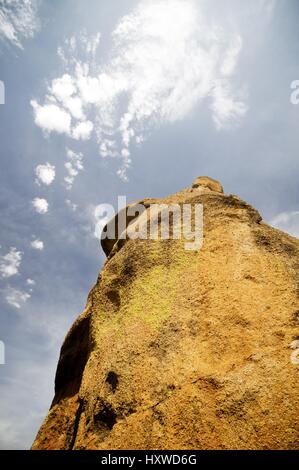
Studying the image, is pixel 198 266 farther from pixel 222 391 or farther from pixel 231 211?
pixel 222 391

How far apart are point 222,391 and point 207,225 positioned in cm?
481

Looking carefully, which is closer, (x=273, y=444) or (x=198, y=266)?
(x=273, y=444)

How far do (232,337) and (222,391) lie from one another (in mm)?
1213

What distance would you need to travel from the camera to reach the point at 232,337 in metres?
6.38

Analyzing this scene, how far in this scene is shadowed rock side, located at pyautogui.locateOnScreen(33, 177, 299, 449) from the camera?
5176mm

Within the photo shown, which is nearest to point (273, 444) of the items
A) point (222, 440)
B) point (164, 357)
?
point (222, 440)

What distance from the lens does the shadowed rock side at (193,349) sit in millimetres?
5176

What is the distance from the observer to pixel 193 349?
631cm

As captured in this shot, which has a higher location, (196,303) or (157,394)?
(196,303)

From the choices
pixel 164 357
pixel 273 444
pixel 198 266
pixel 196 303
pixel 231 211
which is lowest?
pixel 273 444

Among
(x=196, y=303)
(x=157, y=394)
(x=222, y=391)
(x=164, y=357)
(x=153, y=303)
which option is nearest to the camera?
(x=222, y=391)

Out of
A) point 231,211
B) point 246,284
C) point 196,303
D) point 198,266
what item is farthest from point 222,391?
point 231,211

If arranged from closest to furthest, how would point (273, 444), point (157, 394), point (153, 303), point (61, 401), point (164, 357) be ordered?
point (273, 444) < point (157, 394) < point (164, 357) < point (153, 303) < point (61, 401)

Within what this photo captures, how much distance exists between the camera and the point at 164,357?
20.9 ft
